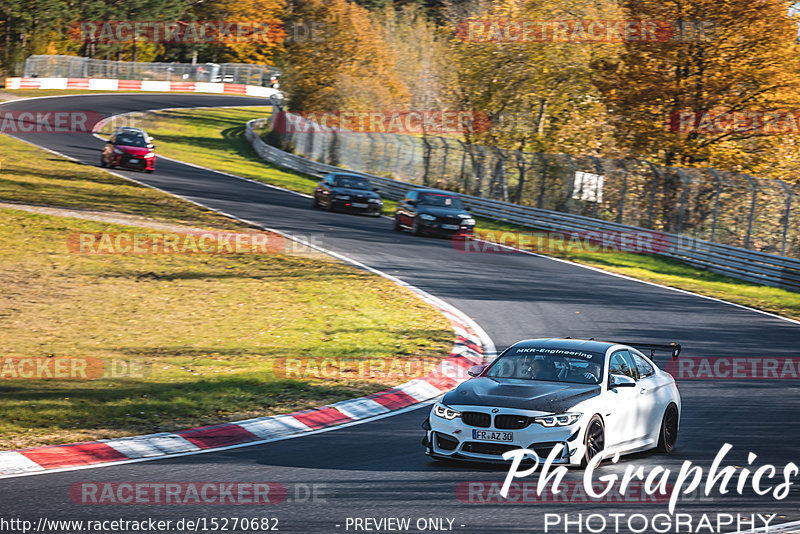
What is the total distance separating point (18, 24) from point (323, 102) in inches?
1445

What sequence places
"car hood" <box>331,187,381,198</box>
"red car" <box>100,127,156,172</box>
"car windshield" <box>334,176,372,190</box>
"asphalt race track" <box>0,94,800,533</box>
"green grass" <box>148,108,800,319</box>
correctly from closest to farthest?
"asphalt race track" <box>0,94,800,533</box>
"green grass" <box>148,108,800,319</box>
"car hood" <box>331,187,381,198</box>
"car windshield" <box>334,176,372,190</box>
"red car" <box>100,127,156,172</box>

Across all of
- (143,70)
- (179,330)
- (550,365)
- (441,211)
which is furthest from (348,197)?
(143,70)

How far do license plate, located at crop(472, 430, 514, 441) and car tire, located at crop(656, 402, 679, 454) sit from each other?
7.34 feet

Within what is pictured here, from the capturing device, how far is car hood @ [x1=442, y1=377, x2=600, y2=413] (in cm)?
916

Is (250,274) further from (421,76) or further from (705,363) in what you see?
(421,76)

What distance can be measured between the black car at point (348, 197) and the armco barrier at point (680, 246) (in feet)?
15.5

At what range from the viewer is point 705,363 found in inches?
631

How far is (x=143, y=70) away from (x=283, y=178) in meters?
47.2

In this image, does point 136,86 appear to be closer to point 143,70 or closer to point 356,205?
point 143,70

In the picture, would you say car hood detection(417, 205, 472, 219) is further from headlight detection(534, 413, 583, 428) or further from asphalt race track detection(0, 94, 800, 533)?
headlight detection(534, 413, 583, 428)

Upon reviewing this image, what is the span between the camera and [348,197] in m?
33.7

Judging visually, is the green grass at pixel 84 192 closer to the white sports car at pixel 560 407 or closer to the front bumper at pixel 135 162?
the front bumper at pixel 135 162

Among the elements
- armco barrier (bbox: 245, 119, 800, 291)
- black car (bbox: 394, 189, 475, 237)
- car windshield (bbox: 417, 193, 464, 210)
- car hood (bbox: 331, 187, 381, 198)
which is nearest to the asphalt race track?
black car (bbox: 394, 189, 475, 237)

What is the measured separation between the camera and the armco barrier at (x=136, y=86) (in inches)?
2766
